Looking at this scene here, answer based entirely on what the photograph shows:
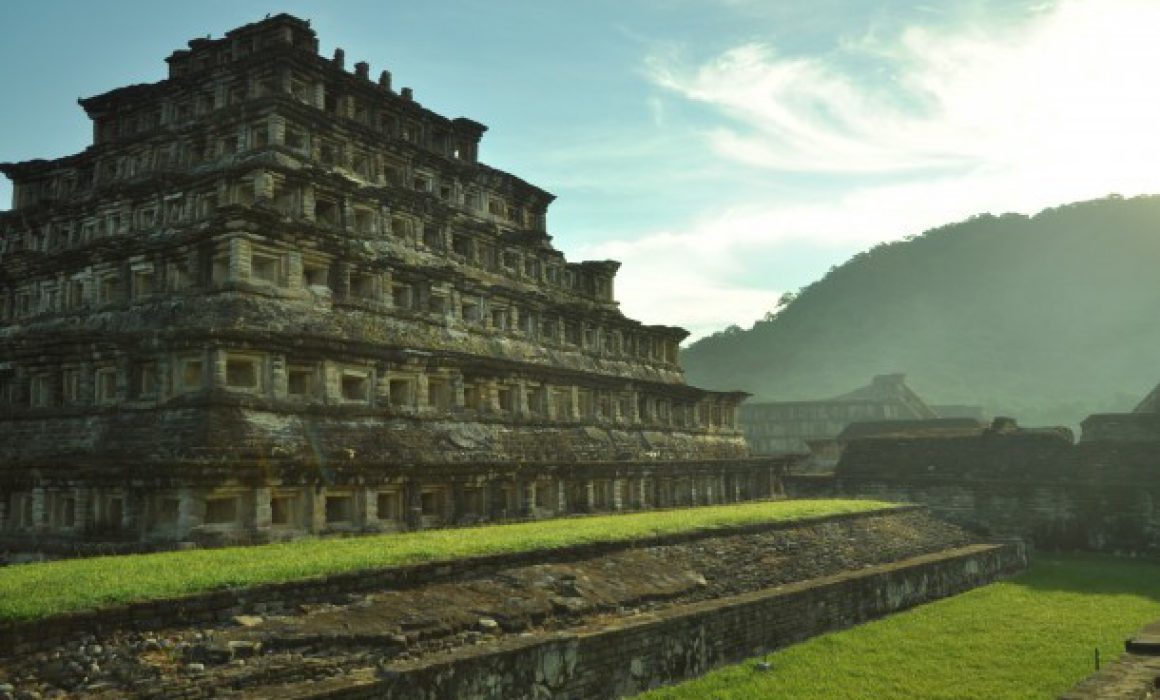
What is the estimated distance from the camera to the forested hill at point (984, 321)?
11056 cm

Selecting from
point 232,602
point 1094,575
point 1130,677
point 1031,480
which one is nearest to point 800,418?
point 1031,480

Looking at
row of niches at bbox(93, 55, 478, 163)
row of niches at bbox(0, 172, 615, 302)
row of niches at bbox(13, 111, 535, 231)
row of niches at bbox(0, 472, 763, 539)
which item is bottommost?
row of niches at bbox(0, 472, 763, 539)

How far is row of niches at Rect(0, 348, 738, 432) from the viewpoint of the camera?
2022 cm

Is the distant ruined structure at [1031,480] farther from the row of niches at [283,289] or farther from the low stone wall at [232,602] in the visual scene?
the low stone wall at [232,602]

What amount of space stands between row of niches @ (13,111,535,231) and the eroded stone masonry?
85 mm

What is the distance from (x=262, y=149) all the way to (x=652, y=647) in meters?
19.0

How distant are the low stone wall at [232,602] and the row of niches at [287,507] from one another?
20.4ft

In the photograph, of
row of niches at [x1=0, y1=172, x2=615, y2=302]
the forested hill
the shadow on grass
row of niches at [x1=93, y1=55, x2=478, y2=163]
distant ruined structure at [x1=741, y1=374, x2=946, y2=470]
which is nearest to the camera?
the shadow on grass

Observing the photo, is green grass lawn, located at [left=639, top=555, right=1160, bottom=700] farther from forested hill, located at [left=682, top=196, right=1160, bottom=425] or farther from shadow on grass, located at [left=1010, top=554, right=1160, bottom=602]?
forested hill, located at [left=682, top=196, right=1160, bottom=425]

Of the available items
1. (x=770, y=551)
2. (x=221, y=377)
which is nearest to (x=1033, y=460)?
(x=770, y=551)

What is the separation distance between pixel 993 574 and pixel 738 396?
16.9 m

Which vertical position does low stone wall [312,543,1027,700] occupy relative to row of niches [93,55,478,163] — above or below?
below

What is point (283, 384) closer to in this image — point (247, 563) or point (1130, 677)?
point (247, 563)

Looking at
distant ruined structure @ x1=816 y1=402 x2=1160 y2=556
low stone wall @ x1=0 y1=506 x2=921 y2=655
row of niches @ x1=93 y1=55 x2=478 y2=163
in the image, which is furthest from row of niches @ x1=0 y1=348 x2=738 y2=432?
distant ruined structure @ x1=816 y1=402 x2=1160 y2=556
